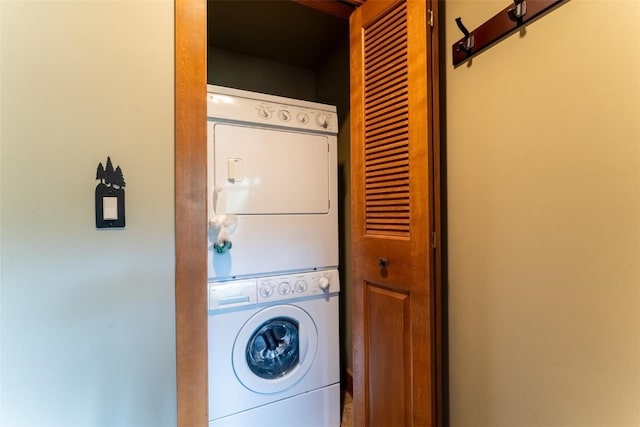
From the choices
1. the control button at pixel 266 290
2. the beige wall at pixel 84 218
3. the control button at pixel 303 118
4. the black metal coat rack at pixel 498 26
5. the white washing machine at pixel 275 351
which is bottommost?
the white washing machine at pixel 275 351

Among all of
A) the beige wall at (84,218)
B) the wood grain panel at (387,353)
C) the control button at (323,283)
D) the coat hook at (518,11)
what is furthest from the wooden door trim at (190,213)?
the coat hook at (518,11)

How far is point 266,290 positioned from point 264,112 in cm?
91

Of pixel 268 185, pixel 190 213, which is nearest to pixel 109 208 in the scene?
pixel 190 213

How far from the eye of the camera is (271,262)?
1601 millimetres

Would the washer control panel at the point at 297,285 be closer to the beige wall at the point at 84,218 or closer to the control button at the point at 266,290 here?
the control button at the point at 266,290

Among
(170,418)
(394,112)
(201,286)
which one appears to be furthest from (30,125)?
(394,112)

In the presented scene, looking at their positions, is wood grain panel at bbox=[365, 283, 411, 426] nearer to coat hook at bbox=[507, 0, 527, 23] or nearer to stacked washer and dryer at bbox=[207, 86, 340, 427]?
stacked washer and dryer at bbox=[207, 86, 340, 427]

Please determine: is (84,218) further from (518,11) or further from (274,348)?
(518,11)

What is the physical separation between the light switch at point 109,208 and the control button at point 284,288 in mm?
902

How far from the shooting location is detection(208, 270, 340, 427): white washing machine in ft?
4.82

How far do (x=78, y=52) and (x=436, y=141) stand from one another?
1123mm

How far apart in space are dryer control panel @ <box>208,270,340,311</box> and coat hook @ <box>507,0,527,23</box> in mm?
1344

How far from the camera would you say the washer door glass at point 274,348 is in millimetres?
1603

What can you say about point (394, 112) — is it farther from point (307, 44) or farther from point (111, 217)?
point (307, 44)
